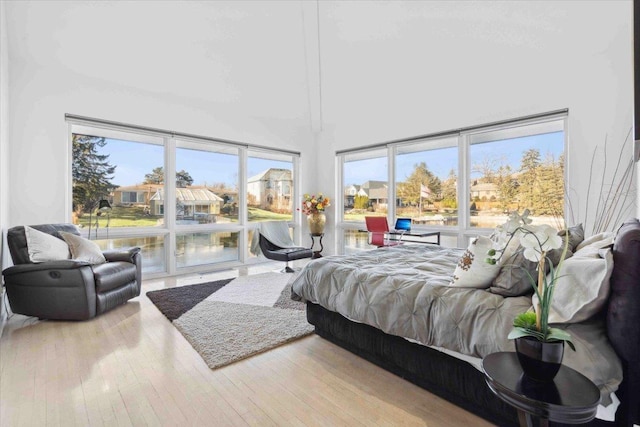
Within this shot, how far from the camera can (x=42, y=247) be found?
317cm

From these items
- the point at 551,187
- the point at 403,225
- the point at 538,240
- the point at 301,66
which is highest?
the point at 301,66

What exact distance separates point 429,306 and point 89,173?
Result: 187 inches

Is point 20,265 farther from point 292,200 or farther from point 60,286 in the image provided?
point 292,200

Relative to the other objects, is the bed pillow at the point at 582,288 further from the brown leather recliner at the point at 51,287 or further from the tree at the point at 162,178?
the tree at the point at 162,178

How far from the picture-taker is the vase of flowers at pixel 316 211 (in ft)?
20.4

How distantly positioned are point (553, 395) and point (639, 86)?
1732mm

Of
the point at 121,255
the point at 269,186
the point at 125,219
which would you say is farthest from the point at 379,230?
the point at 125,219

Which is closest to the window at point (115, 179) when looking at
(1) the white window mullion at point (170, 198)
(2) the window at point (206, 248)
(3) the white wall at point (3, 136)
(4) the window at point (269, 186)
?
(1) the white window mullion at point (170, 198)

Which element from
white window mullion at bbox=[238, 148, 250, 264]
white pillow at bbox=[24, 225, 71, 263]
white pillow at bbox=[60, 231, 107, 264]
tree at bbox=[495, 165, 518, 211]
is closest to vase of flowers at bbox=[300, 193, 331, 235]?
white window mullion at bbox=[238, 148, 250, 264]

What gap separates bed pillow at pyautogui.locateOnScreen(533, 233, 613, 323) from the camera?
1338mm

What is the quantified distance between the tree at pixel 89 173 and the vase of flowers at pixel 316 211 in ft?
10.6

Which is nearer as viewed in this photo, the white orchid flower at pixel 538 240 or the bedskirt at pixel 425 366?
the white orchid flower at pixel 538 240

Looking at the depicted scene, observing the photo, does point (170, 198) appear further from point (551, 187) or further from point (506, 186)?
point (551, 187)

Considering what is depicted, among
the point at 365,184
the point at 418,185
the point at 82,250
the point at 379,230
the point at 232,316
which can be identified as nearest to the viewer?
the point at 232,316
